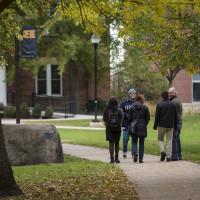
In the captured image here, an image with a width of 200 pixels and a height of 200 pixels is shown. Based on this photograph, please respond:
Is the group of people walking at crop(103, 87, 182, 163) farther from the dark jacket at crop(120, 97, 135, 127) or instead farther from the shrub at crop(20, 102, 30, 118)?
the shrub at crop(20, 102, 30, 118)

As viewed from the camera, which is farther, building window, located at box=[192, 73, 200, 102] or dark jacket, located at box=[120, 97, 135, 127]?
building window, located at box=[192, 73, 200, 102]

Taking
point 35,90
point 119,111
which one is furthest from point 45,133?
point 35,90

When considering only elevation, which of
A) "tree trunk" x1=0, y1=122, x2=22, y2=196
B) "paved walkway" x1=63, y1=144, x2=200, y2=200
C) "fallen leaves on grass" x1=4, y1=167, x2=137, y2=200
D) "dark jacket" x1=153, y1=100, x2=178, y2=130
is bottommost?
Result: "fallen leaves on grass" x1=4, y1=167, x2=137, y2=200

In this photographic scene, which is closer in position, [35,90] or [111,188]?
[111,188]

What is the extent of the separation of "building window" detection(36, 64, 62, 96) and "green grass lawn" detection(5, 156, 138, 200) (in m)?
27.5

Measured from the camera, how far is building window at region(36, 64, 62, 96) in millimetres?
42469

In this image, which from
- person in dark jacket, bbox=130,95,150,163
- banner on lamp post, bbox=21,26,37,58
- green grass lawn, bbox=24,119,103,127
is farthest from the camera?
green grass lawn, bbox=24,119,103,127

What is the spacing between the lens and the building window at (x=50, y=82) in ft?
139

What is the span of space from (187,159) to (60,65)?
21.1 metres

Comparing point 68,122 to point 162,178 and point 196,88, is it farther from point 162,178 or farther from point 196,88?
point 162,178

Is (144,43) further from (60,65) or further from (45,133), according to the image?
(60,65)

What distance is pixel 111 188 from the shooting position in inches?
428

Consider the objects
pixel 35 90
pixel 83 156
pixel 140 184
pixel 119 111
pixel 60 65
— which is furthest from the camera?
pixel 35 90

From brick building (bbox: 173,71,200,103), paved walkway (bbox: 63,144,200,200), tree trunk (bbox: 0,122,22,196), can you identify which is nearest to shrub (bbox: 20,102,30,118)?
brick building (bbox: 173,71,200,103)
